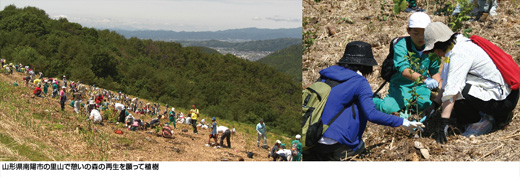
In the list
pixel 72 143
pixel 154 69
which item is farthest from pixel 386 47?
pixel 154 69

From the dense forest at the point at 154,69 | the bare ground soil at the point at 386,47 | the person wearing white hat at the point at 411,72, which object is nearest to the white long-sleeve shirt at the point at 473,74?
the person wearing white hat at the point at 411,72

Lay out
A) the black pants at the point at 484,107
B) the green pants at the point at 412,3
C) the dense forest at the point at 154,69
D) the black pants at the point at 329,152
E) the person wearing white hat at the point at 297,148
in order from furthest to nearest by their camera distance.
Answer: the dense forest at the point at 154,69 < the green pants at the point at 412,3 < the person wearing white hat at the point at 297,148 < the black pants at the point at 484,107 < the black pants at the point at 329,152

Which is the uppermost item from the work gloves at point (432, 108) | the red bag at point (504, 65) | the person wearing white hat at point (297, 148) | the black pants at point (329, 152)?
the red bag at point (504, 65)

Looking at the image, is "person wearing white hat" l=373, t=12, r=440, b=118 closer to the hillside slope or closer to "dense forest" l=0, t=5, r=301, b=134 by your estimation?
the hillside slope

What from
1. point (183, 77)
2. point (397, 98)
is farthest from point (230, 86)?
point (397, 98)

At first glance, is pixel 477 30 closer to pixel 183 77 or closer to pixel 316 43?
pixel 316 43

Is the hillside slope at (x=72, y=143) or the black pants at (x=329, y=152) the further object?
the hillside slope at (x=72, y=143)

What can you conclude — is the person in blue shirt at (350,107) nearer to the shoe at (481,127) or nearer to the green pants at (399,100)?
the green pants at (399,100)

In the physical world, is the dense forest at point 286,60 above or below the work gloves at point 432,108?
below
